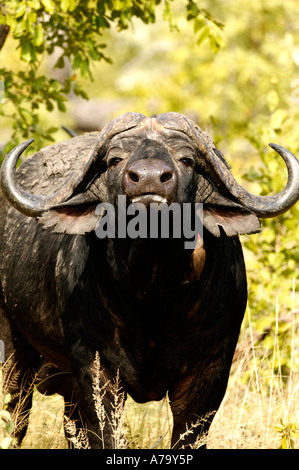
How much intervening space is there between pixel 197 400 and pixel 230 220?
100 centimetres

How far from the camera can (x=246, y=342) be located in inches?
253

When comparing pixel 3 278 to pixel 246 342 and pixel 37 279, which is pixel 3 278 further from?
pixel 246 342

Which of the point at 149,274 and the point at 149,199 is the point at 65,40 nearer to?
the point at 149,274

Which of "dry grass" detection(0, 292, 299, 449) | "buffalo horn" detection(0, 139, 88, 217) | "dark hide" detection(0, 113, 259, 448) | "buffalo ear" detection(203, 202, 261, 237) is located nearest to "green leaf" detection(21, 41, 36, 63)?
"dark hide" detection(0, 113, 259, 448)

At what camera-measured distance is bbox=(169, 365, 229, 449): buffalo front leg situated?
4277 millimetres

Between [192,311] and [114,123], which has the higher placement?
[114,123]

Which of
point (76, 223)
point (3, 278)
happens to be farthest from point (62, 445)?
point (76, 223)

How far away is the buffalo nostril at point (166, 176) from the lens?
11.4 ft

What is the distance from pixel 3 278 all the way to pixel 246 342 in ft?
6.93

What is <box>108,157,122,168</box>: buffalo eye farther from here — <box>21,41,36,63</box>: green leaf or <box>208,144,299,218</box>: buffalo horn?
<box>21,41,36,63</box>: green leaf

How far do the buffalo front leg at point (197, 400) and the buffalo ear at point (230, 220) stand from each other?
0.79 meters

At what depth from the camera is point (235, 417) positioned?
18.1 ft

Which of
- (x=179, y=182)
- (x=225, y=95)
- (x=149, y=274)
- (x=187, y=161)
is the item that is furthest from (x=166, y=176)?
(x=225, y=95)

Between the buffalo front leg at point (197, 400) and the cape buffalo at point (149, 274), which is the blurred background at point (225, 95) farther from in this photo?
the cape buffalo at point (149, 274)
